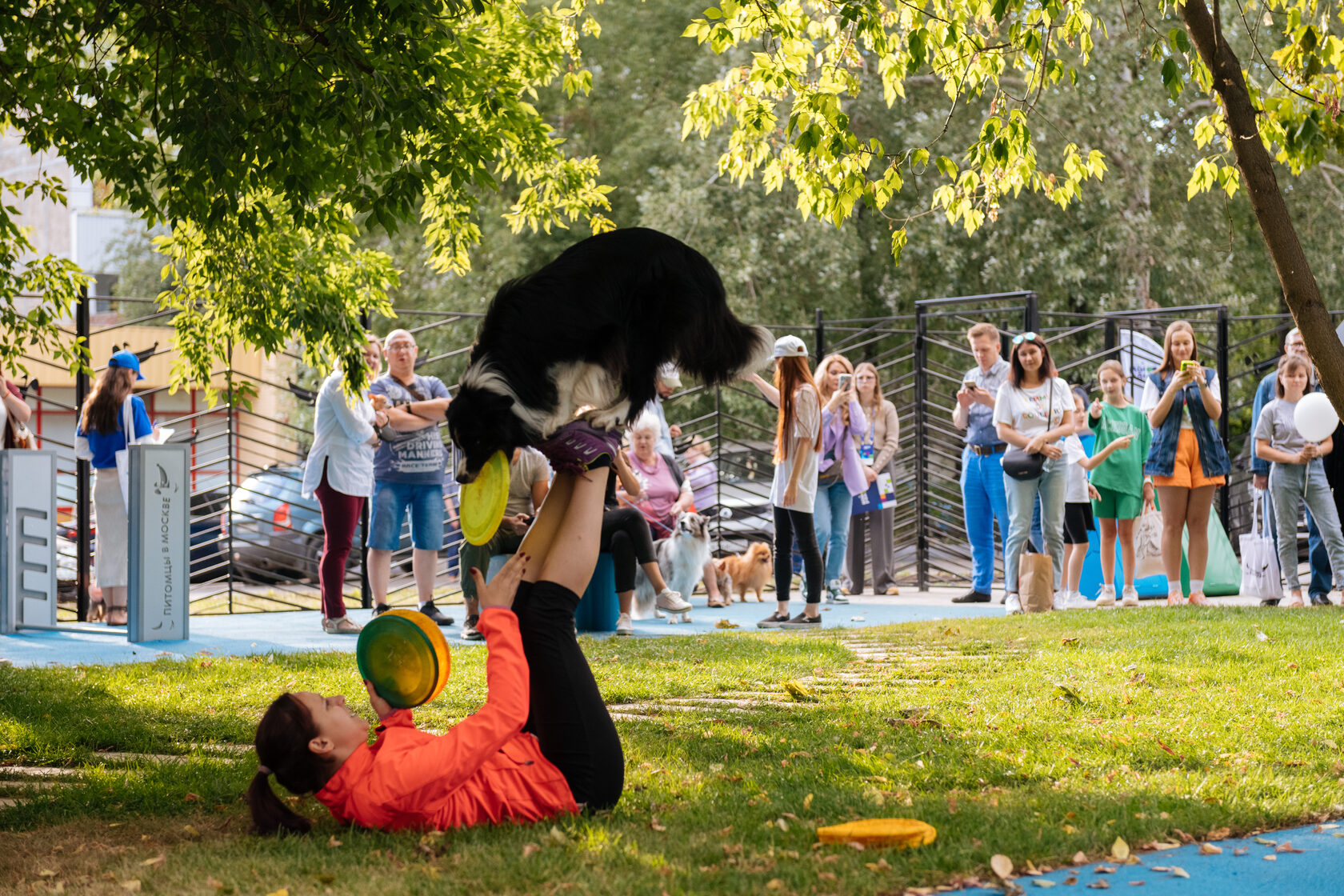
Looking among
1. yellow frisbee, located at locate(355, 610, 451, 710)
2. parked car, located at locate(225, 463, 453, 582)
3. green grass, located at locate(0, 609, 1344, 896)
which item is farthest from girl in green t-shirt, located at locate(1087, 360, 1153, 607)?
parked car, located at locate(225, 463, 453, 582)

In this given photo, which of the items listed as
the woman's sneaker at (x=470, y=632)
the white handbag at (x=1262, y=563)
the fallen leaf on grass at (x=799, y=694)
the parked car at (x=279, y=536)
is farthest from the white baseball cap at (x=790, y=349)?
the parked car at (x=279, y=536)

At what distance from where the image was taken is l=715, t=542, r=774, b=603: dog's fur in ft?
37.2

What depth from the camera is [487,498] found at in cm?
362

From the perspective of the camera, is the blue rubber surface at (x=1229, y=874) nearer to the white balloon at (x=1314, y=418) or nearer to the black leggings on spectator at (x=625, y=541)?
the black leggings on spectator at (x=625, y=541)

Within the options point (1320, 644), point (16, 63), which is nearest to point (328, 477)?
point (16, 63)

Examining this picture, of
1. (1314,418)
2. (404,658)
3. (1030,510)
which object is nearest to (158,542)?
(404,658)

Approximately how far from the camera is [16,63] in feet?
16.8

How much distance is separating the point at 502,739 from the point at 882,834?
101cm

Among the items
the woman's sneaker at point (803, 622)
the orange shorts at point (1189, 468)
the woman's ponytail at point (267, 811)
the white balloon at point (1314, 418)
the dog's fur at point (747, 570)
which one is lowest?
the woman's ponytail at point (267, 811)

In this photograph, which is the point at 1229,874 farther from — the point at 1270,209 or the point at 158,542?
the point at 158,542

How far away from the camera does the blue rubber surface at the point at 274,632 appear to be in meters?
7.72

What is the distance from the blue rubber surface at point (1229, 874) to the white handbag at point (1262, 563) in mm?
6360

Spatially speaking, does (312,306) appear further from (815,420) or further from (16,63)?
(815,420)

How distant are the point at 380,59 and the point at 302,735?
2.61 meters
